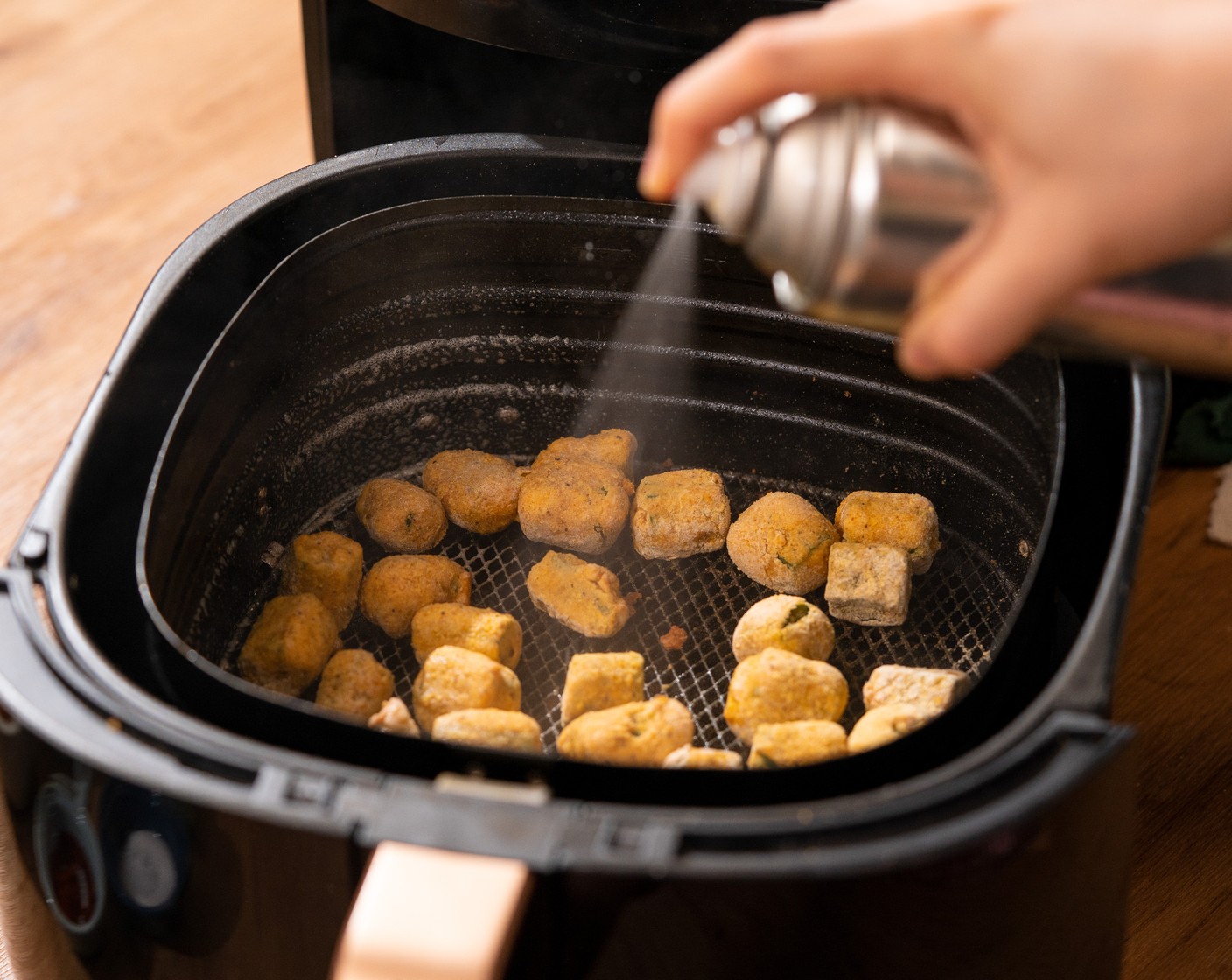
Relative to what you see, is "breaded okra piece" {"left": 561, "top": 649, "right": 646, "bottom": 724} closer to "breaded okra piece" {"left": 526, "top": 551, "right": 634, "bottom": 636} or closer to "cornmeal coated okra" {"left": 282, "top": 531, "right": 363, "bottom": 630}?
"breaded okra piece" {"left": 526, "top": 551, "right": 634, "bottom": 636}

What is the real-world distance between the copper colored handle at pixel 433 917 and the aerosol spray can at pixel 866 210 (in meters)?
0.31

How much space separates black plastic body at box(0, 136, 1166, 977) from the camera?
0.59 m

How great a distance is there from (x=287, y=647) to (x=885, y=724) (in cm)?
44

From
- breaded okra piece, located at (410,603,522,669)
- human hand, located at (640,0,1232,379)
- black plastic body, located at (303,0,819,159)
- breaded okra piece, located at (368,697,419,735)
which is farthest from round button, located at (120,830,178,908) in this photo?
black plastic body, located at (303,0,819,159)

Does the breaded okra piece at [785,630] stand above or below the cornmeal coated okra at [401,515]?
below

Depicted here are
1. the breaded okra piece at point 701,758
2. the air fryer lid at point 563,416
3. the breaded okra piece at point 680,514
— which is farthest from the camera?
the breaded okra piece at point 680,514

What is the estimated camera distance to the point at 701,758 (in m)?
0.85

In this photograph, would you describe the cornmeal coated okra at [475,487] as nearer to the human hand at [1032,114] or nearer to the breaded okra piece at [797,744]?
the breaded okra piece at [797,744]

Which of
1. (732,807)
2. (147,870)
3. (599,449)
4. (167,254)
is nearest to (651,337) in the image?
(599,449)

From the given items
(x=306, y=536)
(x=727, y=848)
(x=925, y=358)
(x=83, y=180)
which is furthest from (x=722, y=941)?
(x=83, y=180)

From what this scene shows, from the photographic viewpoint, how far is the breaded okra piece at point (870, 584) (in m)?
0.99

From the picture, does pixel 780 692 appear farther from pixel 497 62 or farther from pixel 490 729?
pixel 497 62

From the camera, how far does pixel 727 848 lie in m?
0.59

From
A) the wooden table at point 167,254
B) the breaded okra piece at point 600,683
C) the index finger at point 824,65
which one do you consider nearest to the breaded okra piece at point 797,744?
the breaded okra piece at point 600,683
